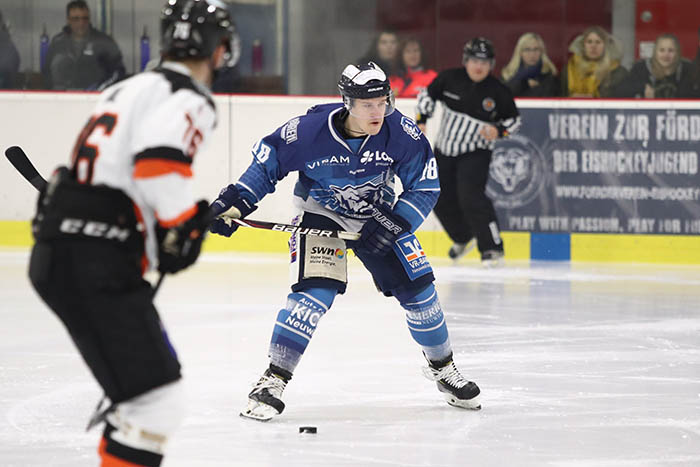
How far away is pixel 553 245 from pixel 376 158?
16.0 ft

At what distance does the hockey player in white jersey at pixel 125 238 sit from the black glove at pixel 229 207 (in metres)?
1.32

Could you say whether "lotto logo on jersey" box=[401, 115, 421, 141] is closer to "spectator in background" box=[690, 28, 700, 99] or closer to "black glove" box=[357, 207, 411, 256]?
"black glove" box=[357, 207, 411, 256]

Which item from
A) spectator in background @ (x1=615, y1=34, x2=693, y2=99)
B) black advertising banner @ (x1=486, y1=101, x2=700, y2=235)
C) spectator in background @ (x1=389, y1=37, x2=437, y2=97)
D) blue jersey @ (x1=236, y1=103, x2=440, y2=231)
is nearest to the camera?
blue jersey @ (x1=236, y1=103, x2=440, y2=231)

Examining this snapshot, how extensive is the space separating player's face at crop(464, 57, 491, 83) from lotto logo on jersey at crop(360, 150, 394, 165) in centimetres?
422

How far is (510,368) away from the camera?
4.49 m

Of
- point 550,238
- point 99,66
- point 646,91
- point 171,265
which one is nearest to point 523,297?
point 550,238

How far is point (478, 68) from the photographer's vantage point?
7.77m

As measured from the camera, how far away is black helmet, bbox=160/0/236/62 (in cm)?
229

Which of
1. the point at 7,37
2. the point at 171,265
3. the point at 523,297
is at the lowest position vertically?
the point at 523,297

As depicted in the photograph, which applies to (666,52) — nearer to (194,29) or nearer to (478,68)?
(478,68)

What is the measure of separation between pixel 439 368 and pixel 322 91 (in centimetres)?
511

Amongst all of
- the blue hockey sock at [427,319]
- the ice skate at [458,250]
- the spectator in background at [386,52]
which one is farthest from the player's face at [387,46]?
the blue hockey sock at [427,319]

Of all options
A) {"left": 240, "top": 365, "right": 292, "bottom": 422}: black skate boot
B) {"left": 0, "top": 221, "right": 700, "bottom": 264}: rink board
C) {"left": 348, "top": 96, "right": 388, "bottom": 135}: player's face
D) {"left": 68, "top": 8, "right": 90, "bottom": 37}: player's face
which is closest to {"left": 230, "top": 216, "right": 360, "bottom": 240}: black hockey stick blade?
{"left": 348, "top": 96, "right": 388, "bottom": 135}: player's face

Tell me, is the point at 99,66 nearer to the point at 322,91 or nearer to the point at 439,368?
the point at 322,91
